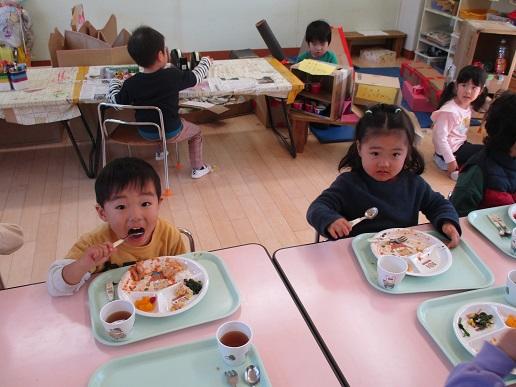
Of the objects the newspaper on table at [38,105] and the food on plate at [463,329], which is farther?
the newspaper on table at [38,105]

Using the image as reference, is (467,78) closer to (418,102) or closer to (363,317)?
(418,102)

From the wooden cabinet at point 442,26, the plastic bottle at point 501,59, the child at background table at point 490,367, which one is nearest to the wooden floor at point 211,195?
the plastic bottle at point 501,59

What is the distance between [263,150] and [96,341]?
107 inches

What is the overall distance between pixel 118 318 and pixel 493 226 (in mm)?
1188

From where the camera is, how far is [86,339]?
3.34ft

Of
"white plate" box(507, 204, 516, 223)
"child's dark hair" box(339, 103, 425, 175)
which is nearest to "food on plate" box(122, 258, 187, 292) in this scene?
"child's dark hair" box(339, 103, 425, 175)

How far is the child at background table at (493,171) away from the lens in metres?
1.72

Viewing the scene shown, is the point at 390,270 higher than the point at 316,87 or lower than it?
higher

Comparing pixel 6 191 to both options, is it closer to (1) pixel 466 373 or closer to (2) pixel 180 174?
(2) pixel 180 174

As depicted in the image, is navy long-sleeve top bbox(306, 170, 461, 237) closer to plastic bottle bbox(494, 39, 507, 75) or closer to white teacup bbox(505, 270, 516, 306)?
white teacup bbox(505, 270, 516, 306)

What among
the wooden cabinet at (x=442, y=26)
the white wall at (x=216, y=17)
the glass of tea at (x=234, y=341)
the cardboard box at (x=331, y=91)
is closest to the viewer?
the glass of tea at (x=234, y=341)

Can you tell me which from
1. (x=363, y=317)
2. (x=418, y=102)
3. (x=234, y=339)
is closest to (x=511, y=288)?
(x=363, y=317)

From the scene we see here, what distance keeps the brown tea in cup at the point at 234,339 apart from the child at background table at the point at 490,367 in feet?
1.35

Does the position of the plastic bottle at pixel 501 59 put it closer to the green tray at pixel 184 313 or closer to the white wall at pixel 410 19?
the white wall at pixel 410 19
